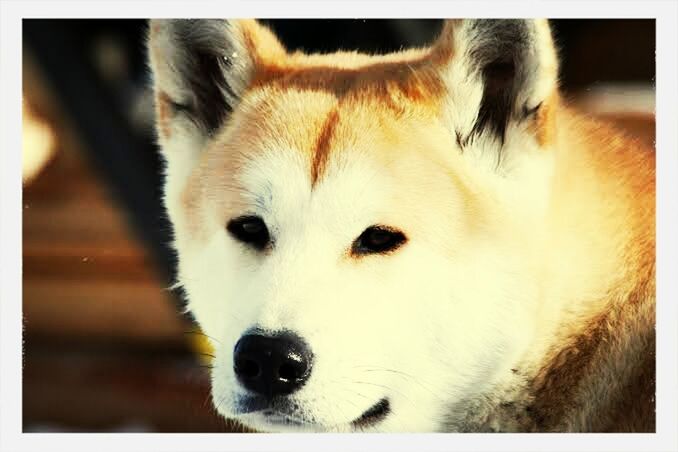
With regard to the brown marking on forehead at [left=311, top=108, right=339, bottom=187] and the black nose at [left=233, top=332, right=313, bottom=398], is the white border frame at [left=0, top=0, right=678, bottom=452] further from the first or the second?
the brown marking on forehead at [left=311, top=108, right=339, bottom=187]

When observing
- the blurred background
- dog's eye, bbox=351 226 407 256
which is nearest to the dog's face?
dog's eye, bbox=351 226 407 256

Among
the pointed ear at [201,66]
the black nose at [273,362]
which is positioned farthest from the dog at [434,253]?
the pointed ear at [201,66]

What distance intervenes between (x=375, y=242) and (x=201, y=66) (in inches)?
24.8

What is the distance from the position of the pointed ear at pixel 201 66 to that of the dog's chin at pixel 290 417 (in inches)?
26.2

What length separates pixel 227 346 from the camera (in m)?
1.91

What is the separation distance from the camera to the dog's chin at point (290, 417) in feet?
6.10

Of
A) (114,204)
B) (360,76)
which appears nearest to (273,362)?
(360,76)

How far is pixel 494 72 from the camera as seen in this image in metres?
1.99

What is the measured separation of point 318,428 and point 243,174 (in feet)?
1.79

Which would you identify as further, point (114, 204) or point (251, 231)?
point (114, 204)
